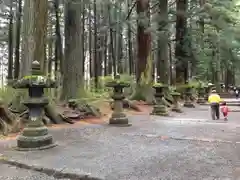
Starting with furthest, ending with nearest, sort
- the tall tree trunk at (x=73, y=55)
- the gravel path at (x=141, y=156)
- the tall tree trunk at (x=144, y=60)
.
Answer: the tall tree trunk at (x=144, y=60) < the tall tree trunk at (x=73, y=55) < the gravel path at (x=141, y=156)

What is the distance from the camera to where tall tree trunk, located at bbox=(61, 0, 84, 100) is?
11398 mm

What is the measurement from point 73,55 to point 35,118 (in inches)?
245

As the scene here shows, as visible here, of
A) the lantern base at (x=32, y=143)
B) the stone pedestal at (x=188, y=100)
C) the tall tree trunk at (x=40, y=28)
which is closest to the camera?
the lantern base at (x=32, y=143)

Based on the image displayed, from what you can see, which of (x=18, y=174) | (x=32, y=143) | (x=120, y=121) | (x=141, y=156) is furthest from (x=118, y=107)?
(x=18, y=174)

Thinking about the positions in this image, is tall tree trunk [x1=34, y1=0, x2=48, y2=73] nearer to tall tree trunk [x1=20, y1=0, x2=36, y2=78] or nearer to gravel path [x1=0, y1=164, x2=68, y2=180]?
tall tree trunk [x1=20, y1=0, x2=36, y2=78]

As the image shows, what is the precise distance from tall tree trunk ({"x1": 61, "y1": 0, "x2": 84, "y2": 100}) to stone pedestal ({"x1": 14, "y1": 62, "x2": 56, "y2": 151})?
18.3ft

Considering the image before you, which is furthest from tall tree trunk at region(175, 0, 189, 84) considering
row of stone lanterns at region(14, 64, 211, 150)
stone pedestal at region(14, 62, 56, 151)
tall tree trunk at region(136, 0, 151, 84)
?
stone pedestal at region(14, 62, 56, 151)

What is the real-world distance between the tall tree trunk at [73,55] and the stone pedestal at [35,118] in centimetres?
558

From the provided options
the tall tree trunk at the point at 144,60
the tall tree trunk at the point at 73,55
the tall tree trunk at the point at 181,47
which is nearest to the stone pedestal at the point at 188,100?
the tall tree trunk at the point at 181,47

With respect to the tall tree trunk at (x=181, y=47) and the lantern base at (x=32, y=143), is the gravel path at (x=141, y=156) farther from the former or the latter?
the tall tree trunk at (x=181, y=47)

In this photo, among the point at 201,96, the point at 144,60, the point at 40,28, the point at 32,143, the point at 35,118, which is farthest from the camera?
the point at 201,96

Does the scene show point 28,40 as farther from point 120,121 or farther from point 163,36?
point 163,36

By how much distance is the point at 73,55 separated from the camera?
454 inches

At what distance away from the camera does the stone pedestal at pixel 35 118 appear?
542 centimetres
